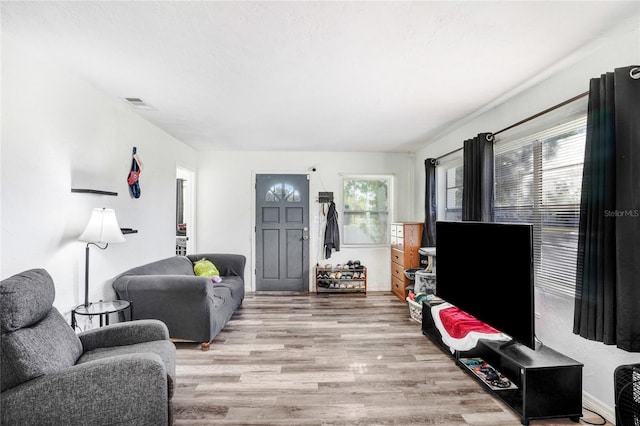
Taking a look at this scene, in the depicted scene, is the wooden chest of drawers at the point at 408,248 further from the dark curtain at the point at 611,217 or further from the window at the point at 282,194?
the dark curtain at the point at 611,217

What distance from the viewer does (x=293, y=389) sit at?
7.83 feet

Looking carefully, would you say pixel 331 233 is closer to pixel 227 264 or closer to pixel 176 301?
pixel 227 264

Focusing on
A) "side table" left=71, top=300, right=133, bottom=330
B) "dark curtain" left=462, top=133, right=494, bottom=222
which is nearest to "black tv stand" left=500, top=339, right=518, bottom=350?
"dark curtain" left=462, top=133, right=494, bottom=222

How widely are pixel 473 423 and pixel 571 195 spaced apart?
1708 millimetres

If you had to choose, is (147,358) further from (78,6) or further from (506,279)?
(506,279)

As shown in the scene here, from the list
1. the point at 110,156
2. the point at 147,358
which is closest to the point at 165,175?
the point at 110,156

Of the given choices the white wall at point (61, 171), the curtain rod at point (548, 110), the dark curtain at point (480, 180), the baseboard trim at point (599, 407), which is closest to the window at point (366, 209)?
the dark curtain at point (480, 180)

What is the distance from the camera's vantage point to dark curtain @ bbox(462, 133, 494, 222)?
9.98 feet

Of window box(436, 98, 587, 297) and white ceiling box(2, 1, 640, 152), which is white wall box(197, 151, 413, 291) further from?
window box(436, 98, 587, 297)

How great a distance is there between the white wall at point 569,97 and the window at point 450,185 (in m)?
1.07

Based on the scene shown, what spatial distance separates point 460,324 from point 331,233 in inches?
116

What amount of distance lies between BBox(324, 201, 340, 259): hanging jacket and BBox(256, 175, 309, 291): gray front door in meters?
0.35

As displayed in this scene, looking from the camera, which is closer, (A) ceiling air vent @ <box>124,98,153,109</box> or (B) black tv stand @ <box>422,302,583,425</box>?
(B) black tv stand @ <box>422,302,583,425</box>

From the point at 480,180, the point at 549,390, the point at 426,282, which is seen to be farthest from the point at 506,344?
the point at 426,282
